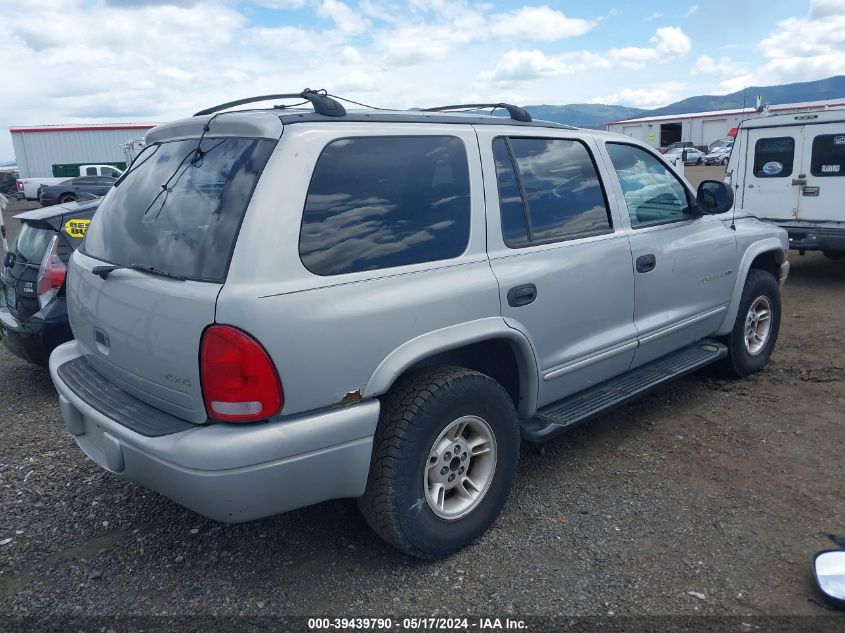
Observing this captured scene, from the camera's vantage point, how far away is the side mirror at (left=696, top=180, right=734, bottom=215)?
4398mm

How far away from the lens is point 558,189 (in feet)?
11.7

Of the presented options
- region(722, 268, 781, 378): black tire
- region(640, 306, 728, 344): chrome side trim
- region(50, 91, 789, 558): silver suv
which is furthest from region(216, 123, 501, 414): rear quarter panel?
region(722, 268, 781, 378): black tire

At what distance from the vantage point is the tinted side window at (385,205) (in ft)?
8.55

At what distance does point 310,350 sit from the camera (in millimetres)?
2459

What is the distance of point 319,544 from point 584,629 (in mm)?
1242

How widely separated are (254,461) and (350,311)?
633 mm

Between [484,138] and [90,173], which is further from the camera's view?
[90,173]

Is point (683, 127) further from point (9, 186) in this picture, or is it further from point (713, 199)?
point (713, 199)

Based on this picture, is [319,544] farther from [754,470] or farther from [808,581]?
[754,470]

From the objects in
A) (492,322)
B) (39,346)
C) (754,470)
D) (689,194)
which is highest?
(689,194)

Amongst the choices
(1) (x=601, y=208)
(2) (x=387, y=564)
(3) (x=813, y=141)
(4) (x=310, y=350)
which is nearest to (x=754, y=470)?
(1) (x=601, y=208)

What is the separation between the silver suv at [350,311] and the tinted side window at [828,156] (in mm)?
6143

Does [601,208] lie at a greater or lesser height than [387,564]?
greater

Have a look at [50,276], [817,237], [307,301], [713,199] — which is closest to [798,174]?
[817,237]
